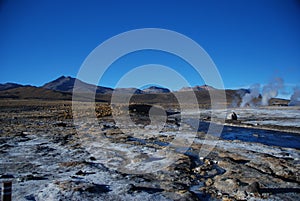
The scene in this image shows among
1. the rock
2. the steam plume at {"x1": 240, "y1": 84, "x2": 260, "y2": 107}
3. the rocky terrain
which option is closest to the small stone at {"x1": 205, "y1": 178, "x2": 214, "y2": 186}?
the rocky terrain

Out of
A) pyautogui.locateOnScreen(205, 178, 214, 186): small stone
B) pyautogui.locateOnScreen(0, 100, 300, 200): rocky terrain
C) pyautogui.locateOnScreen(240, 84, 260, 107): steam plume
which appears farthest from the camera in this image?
pyautogui.locateOnScreen(240, 84, 260, 107): steam plume

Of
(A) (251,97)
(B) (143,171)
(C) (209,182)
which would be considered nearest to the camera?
(C) (209,182)

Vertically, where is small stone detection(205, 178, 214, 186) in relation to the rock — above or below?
below

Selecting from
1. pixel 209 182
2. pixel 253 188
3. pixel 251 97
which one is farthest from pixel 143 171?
pixel 251 97

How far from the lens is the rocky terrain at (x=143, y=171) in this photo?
702cm

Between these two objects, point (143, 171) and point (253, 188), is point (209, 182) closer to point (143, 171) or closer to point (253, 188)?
point (253, 188)

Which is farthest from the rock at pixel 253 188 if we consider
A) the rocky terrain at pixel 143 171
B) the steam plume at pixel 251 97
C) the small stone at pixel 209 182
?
the steam plume at pixel 251 97

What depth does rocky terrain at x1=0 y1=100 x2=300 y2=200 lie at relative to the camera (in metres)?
7.02

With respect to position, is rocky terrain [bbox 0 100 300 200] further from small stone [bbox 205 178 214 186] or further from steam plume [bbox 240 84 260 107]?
steam plume [bbox 240 84 260 107]

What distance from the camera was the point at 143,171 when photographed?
9.16m

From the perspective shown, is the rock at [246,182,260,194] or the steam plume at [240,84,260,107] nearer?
the rock at [246,182,260,194]

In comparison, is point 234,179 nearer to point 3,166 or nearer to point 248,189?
point 248,189

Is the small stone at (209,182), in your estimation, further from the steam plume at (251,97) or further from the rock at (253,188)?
the steam plume at (251,97)

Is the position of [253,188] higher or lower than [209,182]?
higher
